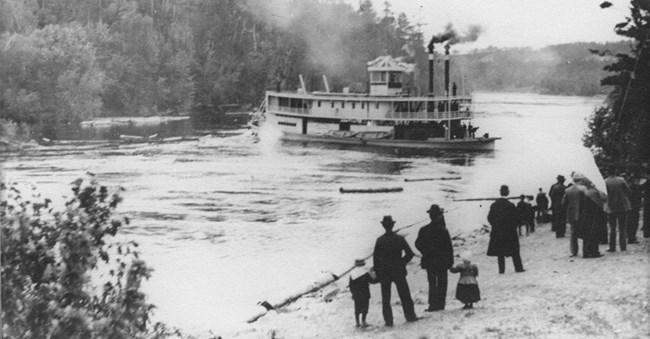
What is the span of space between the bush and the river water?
2102 mm

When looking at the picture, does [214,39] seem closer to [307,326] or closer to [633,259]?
[307,326]

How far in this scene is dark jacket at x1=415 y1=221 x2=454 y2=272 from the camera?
4902mm

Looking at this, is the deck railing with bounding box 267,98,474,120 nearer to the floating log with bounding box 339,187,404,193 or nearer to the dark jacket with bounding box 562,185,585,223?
the floating log with bounding box 339,187,404,193

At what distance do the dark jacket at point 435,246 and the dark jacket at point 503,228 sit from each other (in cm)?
74

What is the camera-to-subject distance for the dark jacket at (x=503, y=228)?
17.9 feet

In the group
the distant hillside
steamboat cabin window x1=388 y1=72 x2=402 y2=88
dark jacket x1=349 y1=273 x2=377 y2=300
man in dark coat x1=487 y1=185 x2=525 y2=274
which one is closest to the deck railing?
steamboat cabin window x1=388 y1=72 x2=402 y2=88

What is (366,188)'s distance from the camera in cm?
943

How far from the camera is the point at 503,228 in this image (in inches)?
219

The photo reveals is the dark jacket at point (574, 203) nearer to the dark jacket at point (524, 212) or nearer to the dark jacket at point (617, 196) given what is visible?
the dark jacket at point (617, 196)

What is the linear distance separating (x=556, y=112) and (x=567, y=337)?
7426 mm

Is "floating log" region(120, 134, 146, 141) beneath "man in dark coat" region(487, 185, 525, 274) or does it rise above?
above

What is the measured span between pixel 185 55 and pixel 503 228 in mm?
7191

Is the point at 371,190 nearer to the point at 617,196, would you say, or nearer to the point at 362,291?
the point at 617,196

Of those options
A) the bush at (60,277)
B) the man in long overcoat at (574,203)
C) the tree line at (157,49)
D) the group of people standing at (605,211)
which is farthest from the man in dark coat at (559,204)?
the bush at (60,277)
